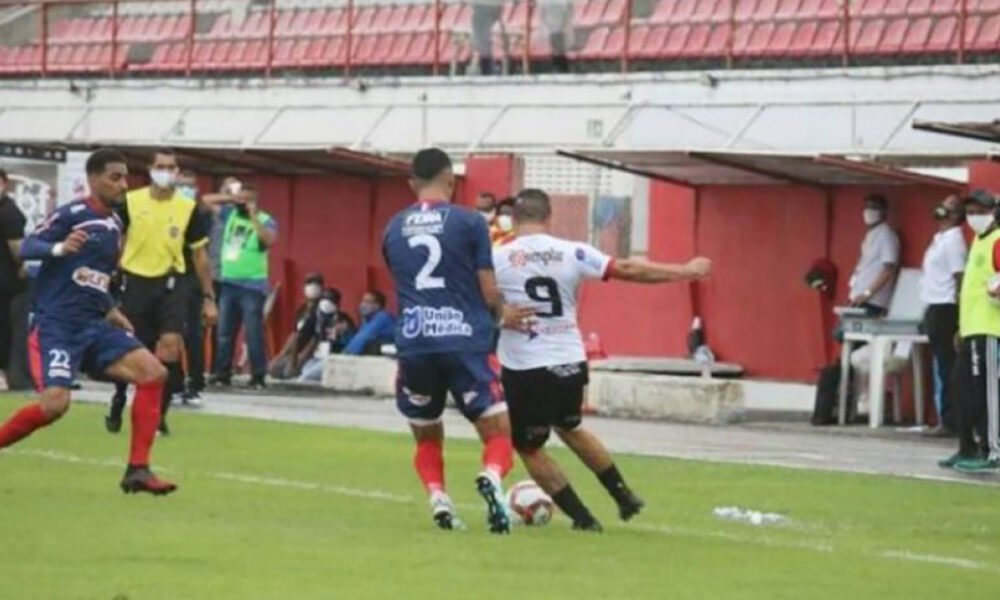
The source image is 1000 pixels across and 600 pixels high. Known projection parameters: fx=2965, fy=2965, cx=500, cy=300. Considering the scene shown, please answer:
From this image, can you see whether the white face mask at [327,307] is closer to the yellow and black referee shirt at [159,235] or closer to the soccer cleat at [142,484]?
the yellow and black referee shirt at [159,235]

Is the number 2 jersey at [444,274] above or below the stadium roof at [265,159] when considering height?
below

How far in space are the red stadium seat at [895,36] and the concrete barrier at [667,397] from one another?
5.62m

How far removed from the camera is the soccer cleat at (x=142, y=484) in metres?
16.0

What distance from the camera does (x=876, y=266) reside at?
26.5 meters

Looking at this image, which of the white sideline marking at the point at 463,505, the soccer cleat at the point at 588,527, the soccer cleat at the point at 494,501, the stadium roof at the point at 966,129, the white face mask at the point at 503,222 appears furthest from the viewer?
the white face mask at the point at 503,222

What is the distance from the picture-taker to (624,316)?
102ft

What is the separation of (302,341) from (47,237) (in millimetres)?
16724

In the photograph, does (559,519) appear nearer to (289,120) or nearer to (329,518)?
(329,518)

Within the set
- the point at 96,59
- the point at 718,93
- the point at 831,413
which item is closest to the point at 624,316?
the point at 718,93

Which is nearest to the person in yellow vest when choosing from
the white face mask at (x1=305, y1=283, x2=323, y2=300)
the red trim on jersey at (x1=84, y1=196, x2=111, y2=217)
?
the red trim on jersey at (x1=84, y1=196, x2=111, y2=217)

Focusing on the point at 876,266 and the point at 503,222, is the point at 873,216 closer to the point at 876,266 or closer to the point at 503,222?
the point at 876,266

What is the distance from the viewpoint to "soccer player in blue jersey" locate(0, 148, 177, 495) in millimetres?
15891

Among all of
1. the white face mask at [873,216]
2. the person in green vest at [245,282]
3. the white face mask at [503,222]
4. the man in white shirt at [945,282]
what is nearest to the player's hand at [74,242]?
the man in white shirt at [945,282]

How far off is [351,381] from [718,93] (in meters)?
5.06
